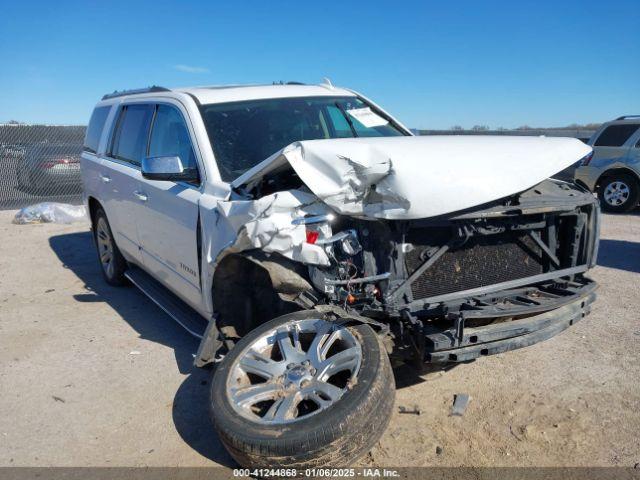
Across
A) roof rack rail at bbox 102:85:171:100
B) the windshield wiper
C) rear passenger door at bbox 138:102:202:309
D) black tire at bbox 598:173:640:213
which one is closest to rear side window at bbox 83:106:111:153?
roof rack rail at bbox 102:85:171:100

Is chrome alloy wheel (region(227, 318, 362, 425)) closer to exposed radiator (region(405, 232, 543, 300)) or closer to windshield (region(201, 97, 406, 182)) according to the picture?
exposed radiator (region(405, 232, 543, 300))

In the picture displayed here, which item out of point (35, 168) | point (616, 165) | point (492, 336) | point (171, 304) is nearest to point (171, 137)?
point (171, 304)

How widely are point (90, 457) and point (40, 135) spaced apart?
12.3m

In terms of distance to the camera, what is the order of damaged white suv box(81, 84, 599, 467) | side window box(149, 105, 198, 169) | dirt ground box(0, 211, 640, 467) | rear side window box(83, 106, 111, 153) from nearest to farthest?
damaged white suv box(81, 84, 599, 467) → dirt ground box(0, 211, 640, 467) → side window box(149, 105, 198, 169) → rear side window box(83, 106, 111, 153)

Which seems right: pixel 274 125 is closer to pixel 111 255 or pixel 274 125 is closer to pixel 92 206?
pixel 111 255

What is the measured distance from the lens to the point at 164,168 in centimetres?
374

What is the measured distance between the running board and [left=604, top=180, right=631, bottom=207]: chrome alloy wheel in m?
9.04

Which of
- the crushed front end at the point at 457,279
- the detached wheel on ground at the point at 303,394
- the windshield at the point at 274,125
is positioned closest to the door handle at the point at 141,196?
the windshield at the point at 274,125

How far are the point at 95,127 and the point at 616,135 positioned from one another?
9449mm

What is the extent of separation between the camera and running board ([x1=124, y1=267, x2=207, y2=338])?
425cm

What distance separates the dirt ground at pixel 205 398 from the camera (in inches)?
122

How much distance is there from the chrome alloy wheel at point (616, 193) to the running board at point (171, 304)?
29.6 feet

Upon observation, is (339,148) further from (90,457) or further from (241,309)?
(90,457)

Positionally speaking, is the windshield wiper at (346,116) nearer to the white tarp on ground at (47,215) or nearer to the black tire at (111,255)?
the black tire at (111,255)
